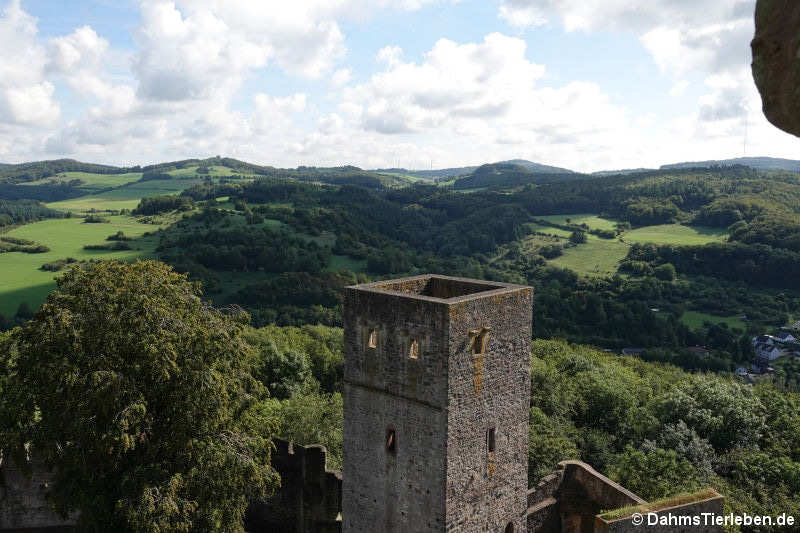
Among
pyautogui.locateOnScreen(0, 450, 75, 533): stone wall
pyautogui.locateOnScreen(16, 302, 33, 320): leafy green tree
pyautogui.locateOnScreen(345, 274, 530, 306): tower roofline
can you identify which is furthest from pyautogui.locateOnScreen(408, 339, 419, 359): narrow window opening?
pyautogui.locateOnScreen(16, 302, 33, 320): leafy green tree

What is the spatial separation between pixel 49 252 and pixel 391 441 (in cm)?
10732

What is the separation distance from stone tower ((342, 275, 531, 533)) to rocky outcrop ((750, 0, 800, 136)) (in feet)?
37.0

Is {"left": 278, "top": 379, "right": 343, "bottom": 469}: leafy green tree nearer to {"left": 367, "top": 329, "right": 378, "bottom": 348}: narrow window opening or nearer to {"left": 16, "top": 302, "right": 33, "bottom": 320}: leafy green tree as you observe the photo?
{"left": 367, "top": 329, "right": 378, "bottom": 348}: narrow window opening

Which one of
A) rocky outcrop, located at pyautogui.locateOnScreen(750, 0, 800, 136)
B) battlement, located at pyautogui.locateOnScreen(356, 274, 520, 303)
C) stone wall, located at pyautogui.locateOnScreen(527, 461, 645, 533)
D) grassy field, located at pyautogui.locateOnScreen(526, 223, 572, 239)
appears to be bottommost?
stone wall, located at pyautogui.locateOnScreen(527, 461, 645, 533)

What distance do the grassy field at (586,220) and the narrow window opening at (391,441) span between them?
137m

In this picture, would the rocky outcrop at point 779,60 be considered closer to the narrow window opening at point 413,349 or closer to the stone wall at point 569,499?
the narrow window opening at point 413,349

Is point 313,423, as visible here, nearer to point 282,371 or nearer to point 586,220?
point 282,371

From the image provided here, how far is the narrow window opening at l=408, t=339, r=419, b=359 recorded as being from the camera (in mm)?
15156

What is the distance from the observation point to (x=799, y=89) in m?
3.17

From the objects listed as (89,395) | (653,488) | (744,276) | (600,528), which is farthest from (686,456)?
(744,276)

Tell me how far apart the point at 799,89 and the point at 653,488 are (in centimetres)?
2576

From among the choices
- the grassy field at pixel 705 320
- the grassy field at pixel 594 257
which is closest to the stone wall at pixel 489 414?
the grassy field at pixel 705 320

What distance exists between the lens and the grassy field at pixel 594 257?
11762 cm

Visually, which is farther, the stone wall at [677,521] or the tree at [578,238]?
the tree at [578,238]
